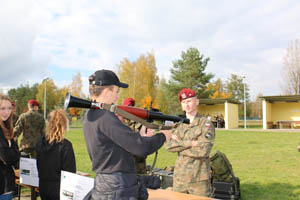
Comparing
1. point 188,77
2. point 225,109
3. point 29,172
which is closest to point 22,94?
point 188,77

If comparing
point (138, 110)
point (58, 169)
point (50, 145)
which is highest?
point (138, 110)

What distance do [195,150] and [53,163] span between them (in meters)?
2.00

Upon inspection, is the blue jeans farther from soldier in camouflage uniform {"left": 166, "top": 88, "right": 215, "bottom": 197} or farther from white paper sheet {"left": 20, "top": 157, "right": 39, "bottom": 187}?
soldier in camouflage uniform {"left": 166, "top": 88, "right": 215, "bottom": 197}

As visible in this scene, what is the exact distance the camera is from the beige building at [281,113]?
1373 inches

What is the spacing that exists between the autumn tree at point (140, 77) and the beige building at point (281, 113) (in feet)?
62.6

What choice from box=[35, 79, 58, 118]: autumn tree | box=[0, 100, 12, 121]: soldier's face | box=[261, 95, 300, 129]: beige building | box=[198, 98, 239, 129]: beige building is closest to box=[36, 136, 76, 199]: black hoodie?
box=[0, 100, 12, 121]: soldier's face

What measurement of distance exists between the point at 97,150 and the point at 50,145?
1.81m

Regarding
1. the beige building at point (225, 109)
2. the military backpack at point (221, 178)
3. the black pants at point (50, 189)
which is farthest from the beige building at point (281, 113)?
the black pants at point (50, 189)

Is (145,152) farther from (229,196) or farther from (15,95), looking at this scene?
(15,95)

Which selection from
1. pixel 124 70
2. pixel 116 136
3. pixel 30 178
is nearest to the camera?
pixel 116 136

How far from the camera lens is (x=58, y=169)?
3.65m

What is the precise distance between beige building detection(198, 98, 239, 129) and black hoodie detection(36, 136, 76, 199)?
109 ft

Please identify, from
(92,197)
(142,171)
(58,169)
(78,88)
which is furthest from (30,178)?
(78,88)

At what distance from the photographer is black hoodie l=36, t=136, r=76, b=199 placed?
11.9ft
